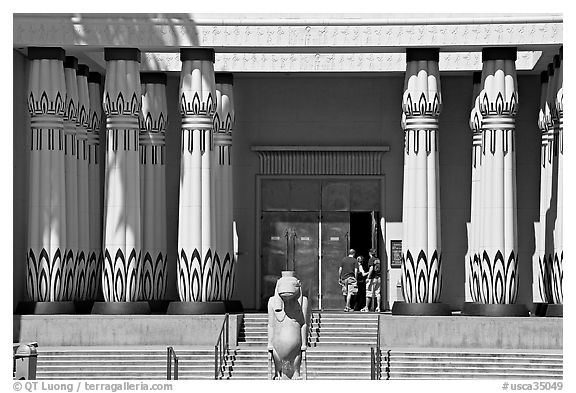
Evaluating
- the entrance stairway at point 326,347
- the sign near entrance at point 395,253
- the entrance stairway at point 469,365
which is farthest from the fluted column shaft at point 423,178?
the sign near entrance at point 395,253

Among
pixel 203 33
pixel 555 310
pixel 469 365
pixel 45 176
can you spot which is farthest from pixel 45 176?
pixel 555 310

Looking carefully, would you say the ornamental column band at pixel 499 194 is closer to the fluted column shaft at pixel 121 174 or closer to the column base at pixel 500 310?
the column base at pixel 500 310

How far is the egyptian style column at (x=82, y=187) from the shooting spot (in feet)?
135

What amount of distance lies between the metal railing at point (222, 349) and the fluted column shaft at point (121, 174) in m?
2.73

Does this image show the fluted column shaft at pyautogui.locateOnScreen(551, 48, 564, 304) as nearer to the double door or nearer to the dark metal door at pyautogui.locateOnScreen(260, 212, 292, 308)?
the double door

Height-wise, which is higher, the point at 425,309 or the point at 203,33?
the point at 203,33

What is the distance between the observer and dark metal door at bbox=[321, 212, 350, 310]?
4678cm

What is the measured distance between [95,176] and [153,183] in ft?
4.92

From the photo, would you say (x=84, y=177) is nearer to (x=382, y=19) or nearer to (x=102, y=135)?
(x=102, y=135)

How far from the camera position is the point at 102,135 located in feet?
146

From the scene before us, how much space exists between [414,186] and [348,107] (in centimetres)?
759

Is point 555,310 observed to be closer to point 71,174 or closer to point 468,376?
point 468,376

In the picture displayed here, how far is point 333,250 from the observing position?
4697 cm

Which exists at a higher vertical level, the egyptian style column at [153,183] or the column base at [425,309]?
the egyptian style column at [153,183]
